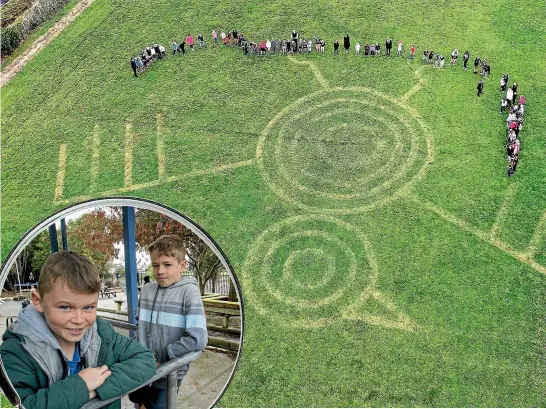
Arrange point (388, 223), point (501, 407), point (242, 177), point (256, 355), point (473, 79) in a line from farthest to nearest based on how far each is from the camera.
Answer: point (473, 79), point (242, 177), point (388, 223), point (256, 355), point (501, 407)

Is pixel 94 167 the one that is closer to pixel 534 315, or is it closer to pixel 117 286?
pixel 534 315

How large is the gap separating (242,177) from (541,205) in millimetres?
14123

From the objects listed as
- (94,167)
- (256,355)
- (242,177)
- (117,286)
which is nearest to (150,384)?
(117,286)

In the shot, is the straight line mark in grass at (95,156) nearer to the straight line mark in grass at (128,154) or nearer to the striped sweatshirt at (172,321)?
the straight line mark in grass at (128,154)

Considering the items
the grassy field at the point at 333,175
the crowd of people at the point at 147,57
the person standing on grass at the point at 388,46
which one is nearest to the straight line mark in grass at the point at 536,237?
the grassy field at the point at 333,175

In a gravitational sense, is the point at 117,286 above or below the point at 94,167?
above

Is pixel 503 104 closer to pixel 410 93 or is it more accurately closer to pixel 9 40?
pixel 410 93

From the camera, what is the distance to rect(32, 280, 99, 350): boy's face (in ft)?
23.0

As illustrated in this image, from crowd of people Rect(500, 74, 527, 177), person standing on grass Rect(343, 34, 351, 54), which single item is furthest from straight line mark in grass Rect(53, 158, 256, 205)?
crowd of people Rect(500, 74, 527, 177)

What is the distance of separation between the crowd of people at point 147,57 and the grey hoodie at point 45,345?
1488 inches

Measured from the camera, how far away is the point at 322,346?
2892 centimetres

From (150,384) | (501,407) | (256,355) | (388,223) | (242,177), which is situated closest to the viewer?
(150,384)

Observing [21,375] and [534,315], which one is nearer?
[21,375]

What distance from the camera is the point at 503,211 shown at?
33531 mm
